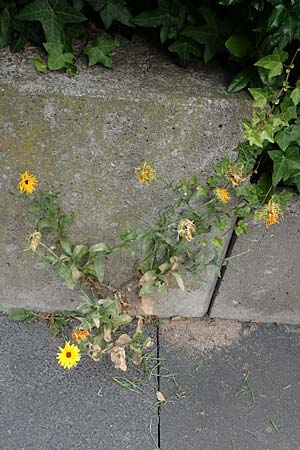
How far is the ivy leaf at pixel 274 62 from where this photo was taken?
1.94 m

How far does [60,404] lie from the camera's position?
8.07ft

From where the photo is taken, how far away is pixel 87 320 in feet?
7.76

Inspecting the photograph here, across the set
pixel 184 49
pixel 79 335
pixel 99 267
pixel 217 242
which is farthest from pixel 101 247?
pixel 184 49

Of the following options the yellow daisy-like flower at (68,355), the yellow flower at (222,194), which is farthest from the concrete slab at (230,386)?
the yellow flower at (222,194)

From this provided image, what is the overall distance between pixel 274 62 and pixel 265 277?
1.00m

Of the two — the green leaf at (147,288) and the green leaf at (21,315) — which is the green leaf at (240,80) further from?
the green leaf at (21,315)

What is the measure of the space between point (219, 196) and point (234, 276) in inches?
23.3

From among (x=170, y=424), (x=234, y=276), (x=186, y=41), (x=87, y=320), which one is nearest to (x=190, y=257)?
(x=234, y=276)

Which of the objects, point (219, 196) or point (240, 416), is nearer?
point (219, 196)

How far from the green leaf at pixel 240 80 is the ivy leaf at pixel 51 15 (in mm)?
545

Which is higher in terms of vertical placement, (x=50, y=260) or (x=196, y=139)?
(x=196, y=139)

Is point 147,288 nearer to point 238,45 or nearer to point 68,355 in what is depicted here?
point 68,355

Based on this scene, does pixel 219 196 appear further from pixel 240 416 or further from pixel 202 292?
pixel 240 416

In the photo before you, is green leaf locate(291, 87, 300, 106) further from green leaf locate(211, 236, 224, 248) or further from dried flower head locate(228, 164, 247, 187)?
green leaf locate(211, 236, 224, 248)
